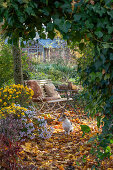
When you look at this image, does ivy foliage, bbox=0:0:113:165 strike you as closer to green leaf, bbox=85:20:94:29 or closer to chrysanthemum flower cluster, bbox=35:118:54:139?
green leaf, bbox=85:20:94:29

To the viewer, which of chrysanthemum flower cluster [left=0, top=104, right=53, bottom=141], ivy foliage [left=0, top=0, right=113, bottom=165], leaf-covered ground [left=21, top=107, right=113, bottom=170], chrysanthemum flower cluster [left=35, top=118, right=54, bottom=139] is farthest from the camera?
chrysanthemum flower cluster [left=35, top=118, right=54, bottom=139]

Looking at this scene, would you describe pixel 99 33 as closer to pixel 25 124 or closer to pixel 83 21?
pixel 83 21

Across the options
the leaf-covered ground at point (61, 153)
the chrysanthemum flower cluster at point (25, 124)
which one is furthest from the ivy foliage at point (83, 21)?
the chrysanthemum flower cluster at point (25, 124)

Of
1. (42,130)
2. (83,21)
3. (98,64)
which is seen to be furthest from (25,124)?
(83,21)

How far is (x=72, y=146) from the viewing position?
141 inches

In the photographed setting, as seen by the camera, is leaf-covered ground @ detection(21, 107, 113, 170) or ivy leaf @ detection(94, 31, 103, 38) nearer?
ivy leaf @ detection(94, 31, 103, 38)

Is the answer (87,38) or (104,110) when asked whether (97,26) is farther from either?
(104,110)

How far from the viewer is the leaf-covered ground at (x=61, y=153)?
2813mm

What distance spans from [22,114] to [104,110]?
1853mm

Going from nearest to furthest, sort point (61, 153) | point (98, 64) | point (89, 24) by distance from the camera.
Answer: point (89, 24)
point (98, 64)
point (61, 153)

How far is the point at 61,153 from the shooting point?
3.33 m

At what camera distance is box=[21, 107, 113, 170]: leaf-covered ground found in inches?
111

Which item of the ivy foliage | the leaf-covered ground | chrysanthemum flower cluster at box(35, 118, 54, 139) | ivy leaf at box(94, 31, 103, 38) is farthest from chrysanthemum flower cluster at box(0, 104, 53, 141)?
ivy leaf at box(94, 31, 103, 38)

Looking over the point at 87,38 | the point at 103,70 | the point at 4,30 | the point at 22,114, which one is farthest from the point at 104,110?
the point at 22,114
